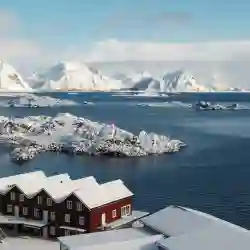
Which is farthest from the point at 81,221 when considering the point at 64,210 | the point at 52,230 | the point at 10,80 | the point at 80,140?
the point at 10,80

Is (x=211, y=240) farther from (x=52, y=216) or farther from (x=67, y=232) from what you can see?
(x=52, y=216)

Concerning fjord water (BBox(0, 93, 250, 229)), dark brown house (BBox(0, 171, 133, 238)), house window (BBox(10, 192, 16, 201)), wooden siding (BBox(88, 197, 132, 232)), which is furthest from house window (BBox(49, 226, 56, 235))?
fjord water (BBox(0, 93, 250, 229))

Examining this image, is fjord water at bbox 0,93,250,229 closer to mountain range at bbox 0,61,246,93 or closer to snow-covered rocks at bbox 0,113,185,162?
snow-covered rocks at bbox 0,113,185,162

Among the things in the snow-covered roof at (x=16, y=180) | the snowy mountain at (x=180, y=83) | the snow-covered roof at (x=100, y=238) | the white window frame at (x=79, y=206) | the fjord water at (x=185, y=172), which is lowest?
the fjord water at (x=185, y=172)

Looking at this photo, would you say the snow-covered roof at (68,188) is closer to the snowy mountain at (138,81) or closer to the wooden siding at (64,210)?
the wooden siding at (64,210)

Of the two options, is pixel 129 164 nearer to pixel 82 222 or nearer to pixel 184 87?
pixel 82 222

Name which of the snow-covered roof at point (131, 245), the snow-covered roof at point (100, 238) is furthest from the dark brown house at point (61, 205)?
the snow-covered roof at point (131, 245)
